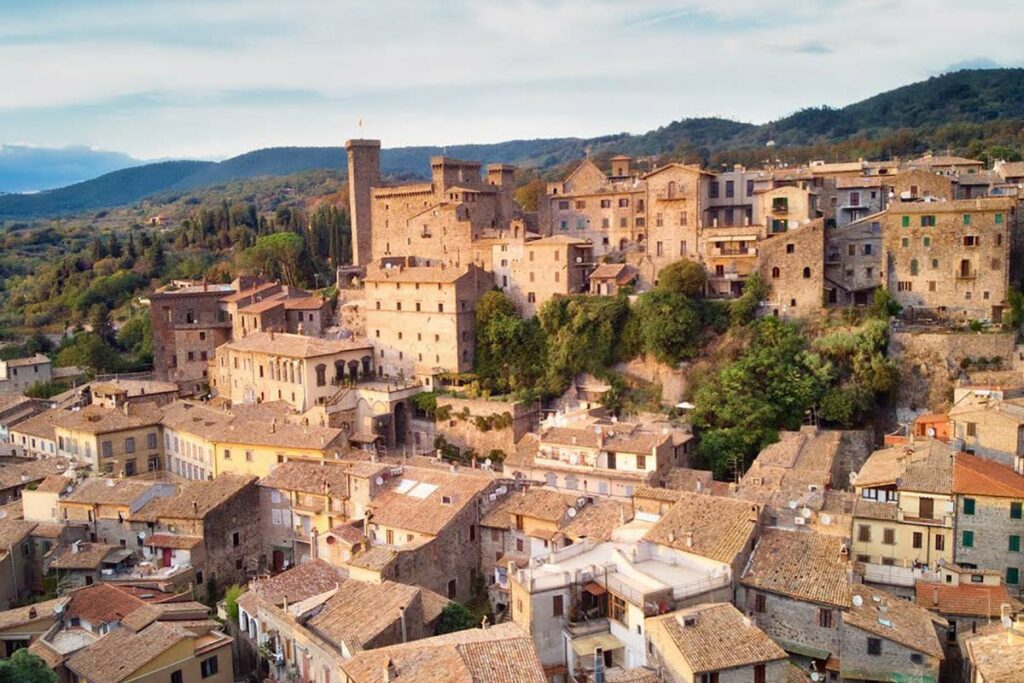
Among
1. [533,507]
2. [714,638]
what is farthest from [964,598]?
[533,507]

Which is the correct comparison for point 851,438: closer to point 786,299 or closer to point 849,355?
point 849,355

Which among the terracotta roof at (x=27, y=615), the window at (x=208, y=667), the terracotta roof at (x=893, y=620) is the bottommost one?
the window at (x=208, y=667)

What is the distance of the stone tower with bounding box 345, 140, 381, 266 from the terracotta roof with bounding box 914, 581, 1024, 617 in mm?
49901

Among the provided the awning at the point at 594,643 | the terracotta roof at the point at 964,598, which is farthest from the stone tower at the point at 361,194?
the terracotta roof at the point at 964,598

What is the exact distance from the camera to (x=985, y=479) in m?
27.7

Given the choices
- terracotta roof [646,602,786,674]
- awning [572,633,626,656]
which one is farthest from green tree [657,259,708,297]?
terracotta roof [646,602,786,674]

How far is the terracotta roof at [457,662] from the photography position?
19672 millimetres

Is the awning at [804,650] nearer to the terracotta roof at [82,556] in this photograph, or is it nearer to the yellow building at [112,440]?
the terracotta roof at [82,556]

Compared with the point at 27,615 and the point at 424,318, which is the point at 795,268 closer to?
the point at 424,318

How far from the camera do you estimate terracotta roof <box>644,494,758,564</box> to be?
25.5 metres

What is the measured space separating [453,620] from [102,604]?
11.0 metres

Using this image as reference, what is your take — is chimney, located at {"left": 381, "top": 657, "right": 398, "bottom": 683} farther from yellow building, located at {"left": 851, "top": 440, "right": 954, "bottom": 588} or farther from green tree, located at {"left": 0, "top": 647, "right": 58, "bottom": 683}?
yellow building, located at {"left": 851, "top": 440, "right": 954, "bottom": 588}

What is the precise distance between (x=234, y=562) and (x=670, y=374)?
74.8 ft

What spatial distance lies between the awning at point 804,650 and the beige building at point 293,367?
3081 centimetres
